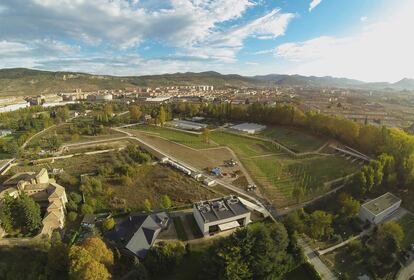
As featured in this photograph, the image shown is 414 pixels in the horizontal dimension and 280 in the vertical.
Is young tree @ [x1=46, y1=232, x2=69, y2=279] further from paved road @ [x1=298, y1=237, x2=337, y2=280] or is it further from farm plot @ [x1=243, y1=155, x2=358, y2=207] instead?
farm plot @ [x1=243, y1=155, x2=358, y2=207]

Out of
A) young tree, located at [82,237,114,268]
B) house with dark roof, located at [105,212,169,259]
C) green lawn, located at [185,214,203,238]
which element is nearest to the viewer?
young tree, located at [82,237,114,268]

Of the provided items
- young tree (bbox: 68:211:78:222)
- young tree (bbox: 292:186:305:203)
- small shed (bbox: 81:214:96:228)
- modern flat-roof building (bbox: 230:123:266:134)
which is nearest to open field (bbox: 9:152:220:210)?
small shed (bbox: 81:214:96:228)

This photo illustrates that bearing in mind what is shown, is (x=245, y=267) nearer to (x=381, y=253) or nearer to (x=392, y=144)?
(x=381, y=253)

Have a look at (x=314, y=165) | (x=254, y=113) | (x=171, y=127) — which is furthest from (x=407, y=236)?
(x=171, y=127)

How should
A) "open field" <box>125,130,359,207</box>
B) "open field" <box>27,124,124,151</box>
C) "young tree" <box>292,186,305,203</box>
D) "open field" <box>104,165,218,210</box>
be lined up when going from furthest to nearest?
"open field" <box>27,124,124,151</box>, "open field" <box>125,130,359,207</box>, "open field" <box>104,165,218,210</box>, "young tree" <box>292,186,305,203</box>

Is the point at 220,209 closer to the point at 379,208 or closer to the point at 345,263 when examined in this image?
the point at 345,263

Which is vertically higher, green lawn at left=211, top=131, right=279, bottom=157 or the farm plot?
green lawn at left=211, top=131, right=279, bottom=157

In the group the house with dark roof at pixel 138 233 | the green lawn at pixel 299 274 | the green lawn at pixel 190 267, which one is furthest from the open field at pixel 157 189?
the green lawn at pixel 299 274
